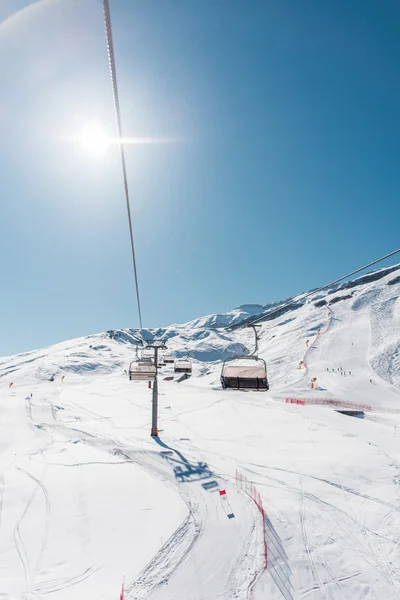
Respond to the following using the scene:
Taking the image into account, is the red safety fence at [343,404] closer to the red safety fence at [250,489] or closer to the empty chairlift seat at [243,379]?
the empty chairlift seat at [243,379]

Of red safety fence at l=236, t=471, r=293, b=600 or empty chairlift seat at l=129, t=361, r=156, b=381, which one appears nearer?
red safety fence at l=236, t=471, r=293, b=600

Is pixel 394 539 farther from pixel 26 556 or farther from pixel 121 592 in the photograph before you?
pixel 26 556

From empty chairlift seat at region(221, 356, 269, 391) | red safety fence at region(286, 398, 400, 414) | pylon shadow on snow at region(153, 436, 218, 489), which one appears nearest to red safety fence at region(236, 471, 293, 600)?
pylon shadow on snow at region(153, 436, 218, 489)

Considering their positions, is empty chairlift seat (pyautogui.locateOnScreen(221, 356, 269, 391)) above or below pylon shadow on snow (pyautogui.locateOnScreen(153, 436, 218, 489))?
above

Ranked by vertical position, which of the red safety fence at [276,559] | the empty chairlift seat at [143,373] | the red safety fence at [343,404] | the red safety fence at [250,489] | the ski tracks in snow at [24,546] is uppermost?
the empty chairlift seat at [143,373]

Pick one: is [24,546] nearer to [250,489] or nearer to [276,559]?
[276,559]

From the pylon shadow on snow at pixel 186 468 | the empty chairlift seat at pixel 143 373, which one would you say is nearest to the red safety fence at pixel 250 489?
the pylon shadow on snow at pixel 186 468

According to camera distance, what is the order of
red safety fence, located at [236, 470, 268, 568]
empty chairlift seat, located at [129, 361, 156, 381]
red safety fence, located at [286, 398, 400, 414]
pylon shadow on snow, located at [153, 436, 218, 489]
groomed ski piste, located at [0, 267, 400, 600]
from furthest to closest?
red safety fence, located at [286, 398, 400, 414]
empty chairlift seat, located at [129, 361, 156, 381]
pylon shadow on snow, located at [153, 436, 218, 489]
red safety fence, located at [236, 470, 268, 568]
groomed ski piste, located at [0, 267, 400, 600]

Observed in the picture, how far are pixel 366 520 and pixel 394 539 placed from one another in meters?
1.33

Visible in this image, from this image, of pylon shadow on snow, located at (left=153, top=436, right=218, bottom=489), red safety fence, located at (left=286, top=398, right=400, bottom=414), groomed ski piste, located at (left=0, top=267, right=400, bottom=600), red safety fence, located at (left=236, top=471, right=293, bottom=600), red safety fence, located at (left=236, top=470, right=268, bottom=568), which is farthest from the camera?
red safety fence, located at (left=286, top=398, right=400, bottom=414)

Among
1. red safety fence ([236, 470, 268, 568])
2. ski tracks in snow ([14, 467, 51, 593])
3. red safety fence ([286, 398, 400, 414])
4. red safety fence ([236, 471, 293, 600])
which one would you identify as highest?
ski tracks in snow ([14, 467, 51, 593])

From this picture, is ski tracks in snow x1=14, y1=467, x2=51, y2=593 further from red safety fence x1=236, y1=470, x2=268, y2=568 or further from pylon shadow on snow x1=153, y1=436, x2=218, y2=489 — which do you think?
red safety fence x1=236, y1=470, x2=268, y2=568

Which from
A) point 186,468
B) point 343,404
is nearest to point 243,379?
point 186,468

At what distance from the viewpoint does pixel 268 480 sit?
16.1 metres
